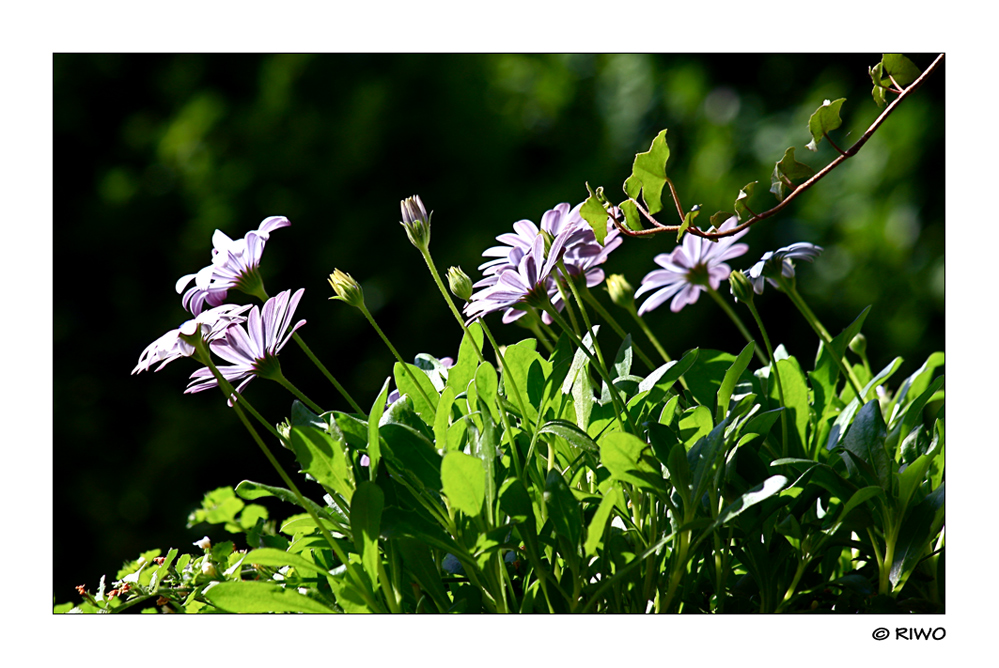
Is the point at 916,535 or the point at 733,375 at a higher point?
the point at 733,375

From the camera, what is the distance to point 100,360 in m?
2.11

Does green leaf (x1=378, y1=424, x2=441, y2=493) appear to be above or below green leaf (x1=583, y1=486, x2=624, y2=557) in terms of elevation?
above

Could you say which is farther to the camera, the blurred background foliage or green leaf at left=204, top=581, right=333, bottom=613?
the blurred background foliage

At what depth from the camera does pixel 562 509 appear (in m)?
0.49

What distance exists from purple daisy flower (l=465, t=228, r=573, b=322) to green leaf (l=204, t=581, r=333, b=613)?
0.67ft

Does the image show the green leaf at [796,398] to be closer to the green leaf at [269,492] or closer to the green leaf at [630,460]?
the green leaf at [630,460]

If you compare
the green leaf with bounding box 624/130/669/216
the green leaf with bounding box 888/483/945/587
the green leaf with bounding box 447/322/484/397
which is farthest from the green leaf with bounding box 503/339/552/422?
the green leaf with bounding box 888/483/945/587

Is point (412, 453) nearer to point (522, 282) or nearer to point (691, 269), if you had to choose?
point (522, 282)

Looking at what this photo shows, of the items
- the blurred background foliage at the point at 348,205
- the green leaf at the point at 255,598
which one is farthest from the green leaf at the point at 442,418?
the blurred background foliage at the point at 348,205

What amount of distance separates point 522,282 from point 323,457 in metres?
Result: 0.17

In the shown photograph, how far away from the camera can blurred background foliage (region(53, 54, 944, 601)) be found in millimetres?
2092

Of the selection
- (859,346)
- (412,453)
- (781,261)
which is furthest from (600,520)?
(859,346)

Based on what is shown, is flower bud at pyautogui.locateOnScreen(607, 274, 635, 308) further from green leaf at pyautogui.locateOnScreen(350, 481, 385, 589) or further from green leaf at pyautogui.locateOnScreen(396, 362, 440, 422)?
green leaf at pyautogui.locateOnScreen(350, 481, 385, 589)
